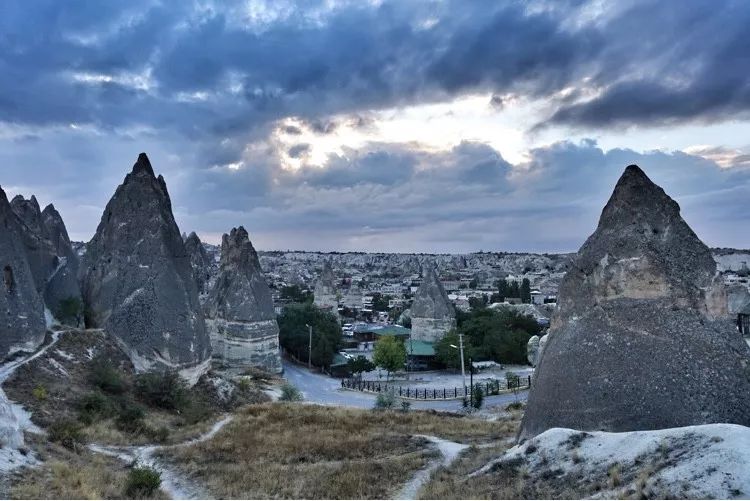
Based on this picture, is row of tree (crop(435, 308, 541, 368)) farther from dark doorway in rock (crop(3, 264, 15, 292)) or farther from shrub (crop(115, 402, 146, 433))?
dark doorway in rock (crop(3, 264, 15, 292))

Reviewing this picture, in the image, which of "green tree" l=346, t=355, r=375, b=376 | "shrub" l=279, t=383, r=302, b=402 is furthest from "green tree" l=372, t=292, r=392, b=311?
"shrub" l=279, t=383, r=302, b=402

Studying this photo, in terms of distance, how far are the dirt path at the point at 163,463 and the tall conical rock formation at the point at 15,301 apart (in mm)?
6182

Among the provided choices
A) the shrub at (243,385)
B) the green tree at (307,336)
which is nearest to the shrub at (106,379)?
the shrub at (243,385)

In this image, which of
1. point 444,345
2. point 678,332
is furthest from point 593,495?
point 444,345

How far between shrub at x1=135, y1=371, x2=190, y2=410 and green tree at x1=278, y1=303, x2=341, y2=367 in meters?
21.3

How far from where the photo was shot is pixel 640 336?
1095cm

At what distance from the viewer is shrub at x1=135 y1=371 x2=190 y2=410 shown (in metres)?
19.1

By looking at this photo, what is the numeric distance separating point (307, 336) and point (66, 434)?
29.4 m

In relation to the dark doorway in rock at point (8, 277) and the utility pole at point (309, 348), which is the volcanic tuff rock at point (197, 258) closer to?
the utility pole at point (309, 348)

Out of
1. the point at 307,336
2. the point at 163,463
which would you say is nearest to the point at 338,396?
the point at 307,336

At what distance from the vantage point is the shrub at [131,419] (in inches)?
620

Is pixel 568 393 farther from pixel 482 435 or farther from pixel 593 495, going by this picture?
pixel 482 435

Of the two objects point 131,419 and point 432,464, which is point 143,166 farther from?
point 432,464

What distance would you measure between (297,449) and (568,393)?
6.12 m
